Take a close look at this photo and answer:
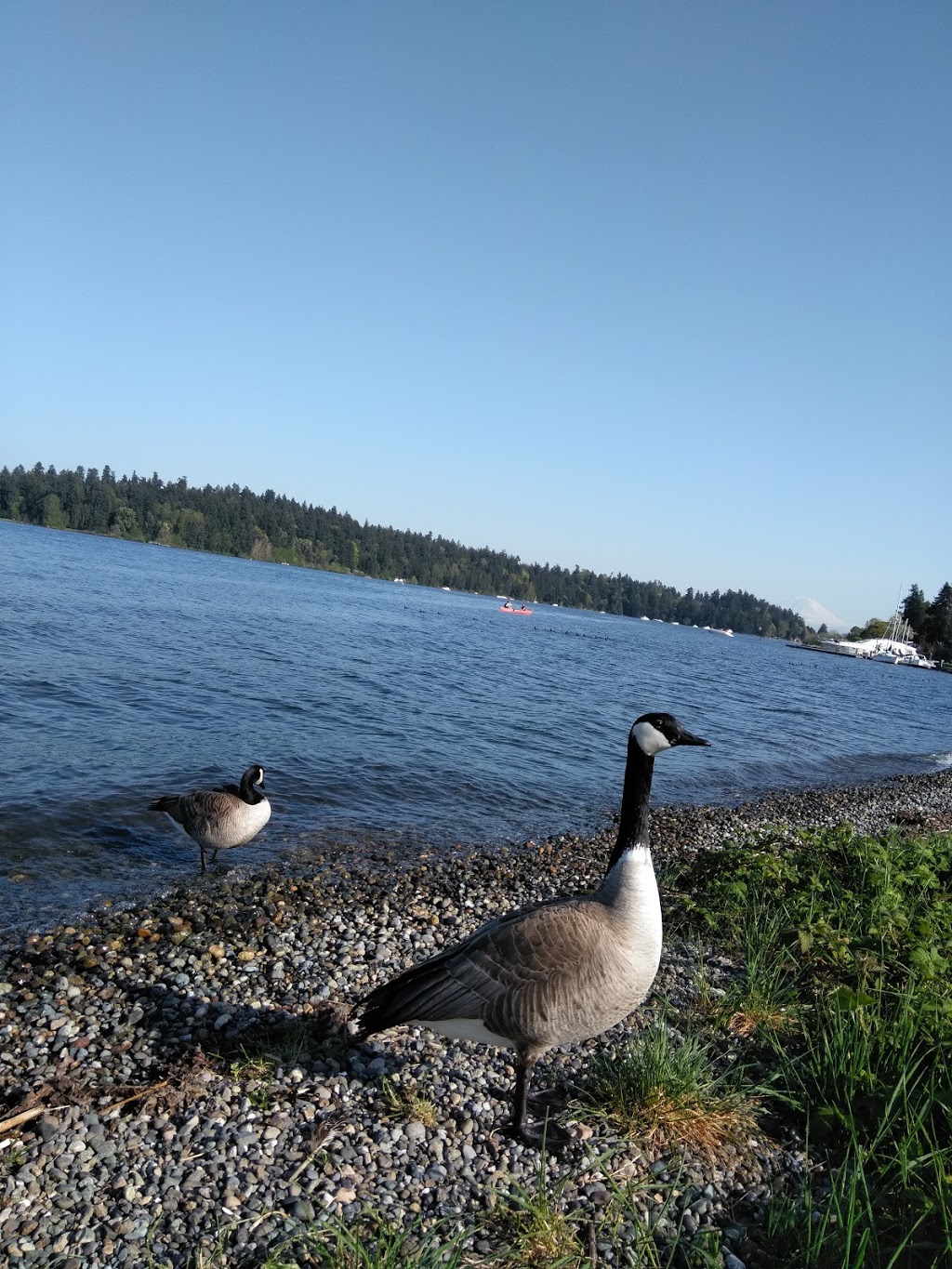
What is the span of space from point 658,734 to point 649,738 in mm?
73

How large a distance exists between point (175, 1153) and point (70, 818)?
321 inches

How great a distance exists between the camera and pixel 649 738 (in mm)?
→ 5207

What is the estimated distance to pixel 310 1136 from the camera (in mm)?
4262

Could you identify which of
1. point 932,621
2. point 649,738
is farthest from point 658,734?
point 932,621

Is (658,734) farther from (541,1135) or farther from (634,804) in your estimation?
(541,1135)

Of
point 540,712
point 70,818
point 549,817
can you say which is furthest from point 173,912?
point 540,712

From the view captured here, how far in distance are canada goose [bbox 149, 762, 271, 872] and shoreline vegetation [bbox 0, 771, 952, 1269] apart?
1834 mm

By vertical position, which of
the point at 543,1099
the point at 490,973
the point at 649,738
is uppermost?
the point at 649,738

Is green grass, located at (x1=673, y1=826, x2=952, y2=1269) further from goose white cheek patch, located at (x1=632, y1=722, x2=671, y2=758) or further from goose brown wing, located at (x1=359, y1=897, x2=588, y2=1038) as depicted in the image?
goose white cheek patch, located at (x1=632, y1=722, x2=671, y2=758)

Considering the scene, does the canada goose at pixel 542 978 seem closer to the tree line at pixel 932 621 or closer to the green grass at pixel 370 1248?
the green grass at pixel 370 1248

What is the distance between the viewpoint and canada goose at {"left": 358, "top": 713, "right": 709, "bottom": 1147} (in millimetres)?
4324

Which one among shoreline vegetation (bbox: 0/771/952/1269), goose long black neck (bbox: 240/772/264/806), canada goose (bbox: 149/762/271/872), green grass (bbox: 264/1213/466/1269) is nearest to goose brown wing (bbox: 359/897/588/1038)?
shoreline vegetation (bbox: 0/771/952/1269)

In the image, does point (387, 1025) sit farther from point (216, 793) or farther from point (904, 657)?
point (904, 657)

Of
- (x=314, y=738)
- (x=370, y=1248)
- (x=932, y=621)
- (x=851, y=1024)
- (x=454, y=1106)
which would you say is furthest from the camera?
(x=932, y=621)
